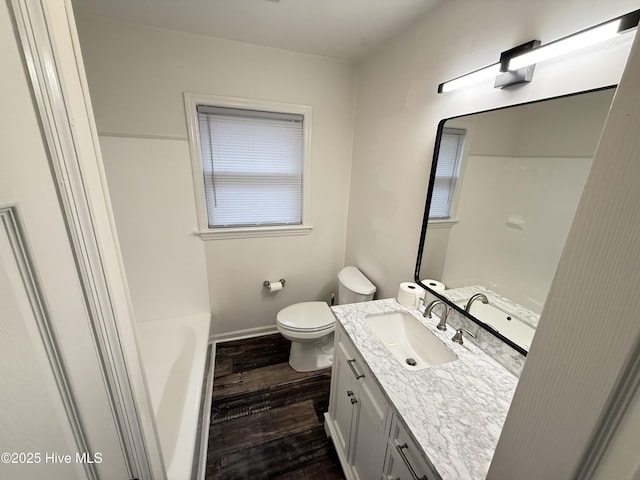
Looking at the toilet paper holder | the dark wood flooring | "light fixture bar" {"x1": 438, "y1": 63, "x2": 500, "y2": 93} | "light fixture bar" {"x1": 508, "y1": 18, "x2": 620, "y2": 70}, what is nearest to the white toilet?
the dark wood flooring

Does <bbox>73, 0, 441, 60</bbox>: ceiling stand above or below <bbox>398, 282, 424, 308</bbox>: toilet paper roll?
above

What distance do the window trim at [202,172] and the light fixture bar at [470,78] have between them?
1081mm

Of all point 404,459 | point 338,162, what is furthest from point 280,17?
point 404,459

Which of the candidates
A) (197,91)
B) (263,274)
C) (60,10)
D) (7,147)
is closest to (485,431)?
(7,147)

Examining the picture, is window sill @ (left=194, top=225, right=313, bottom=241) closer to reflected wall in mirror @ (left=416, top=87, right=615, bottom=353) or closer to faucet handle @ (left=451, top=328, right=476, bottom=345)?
reflected wall in mirror @ (left=416, top=87, right=615, bottom=353)

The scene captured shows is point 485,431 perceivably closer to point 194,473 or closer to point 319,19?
point 194,473

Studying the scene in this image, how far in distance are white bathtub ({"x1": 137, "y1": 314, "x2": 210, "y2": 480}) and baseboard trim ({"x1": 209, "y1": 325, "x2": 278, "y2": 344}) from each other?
0.30 metres

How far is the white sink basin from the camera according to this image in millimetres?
1190

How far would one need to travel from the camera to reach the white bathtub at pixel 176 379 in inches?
47.9

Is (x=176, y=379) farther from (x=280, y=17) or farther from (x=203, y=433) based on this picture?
(x=280, y=17)

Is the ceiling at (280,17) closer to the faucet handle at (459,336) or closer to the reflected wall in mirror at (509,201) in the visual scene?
the reflected wall in mirror at (509,201)

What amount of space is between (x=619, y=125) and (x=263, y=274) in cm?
219

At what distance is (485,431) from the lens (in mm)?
780

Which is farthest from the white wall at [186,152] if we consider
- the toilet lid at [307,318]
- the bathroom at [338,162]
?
the toilet lid at [307,318]
